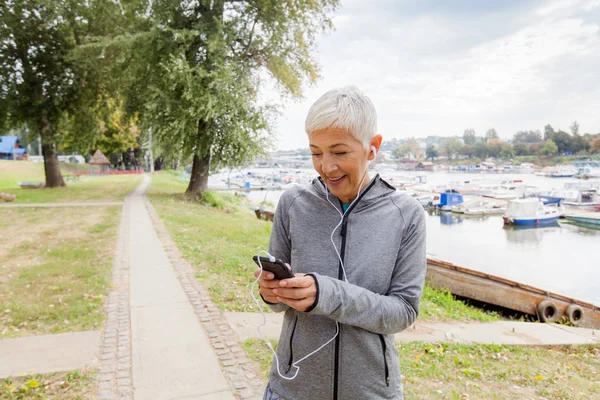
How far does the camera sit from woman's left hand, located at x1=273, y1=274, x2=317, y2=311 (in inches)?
58.5

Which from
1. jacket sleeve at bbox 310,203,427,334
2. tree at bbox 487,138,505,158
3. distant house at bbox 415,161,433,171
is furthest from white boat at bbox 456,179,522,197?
tree at bbox 487,138,505,158

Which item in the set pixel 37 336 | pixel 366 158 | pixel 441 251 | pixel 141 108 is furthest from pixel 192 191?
pixel 366 158

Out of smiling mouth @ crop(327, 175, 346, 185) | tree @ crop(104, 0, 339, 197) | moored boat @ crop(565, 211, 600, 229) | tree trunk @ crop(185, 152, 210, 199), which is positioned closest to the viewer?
smiling mouth @ crop(327, 175, 346, 185)

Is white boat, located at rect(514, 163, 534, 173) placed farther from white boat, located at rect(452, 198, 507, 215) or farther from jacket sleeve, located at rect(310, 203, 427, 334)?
jacket sleeve, located at rect(310, 203, 427, 334)

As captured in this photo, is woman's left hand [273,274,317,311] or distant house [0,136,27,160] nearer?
woman's left hand [273,274,317,311]

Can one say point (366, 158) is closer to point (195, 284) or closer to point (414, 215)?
point (414, 215)

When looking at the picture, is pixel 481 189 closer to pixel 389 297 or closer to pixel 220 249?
pixel 220 249

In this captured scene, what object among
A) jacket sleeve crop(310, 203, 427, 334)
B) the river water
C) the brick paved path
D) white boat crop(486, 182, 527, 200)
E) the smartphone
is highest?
the smartphone

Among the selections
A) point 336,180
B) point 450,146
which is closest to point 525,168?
point 450,146

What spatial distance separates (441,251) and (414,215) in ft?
72.5

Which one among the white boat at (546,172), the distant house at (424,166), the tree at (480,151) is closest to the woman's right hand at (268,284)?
the distant house at (424,166)

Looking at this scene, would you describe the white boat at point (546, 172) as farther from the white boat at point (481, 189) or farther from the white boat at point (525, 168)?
the white boat at point (481, 189)

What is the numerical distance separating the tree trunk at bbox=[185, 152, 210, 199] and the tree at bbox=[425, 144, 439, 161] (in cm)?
7971

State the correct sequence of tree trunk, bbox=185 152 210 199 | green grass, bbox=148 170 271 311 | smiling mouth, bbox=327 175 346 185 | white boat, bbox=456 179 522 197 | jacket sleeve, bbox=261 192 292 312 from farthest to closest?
white boat, bbox=456 179 522 197
tree trunk, bbox=185 152 210 199
green grass, bbox=148 170 271 311
jacket sleeve, bbox=261 192 292 312
smiling mouth, bbox=327 175 346 185
